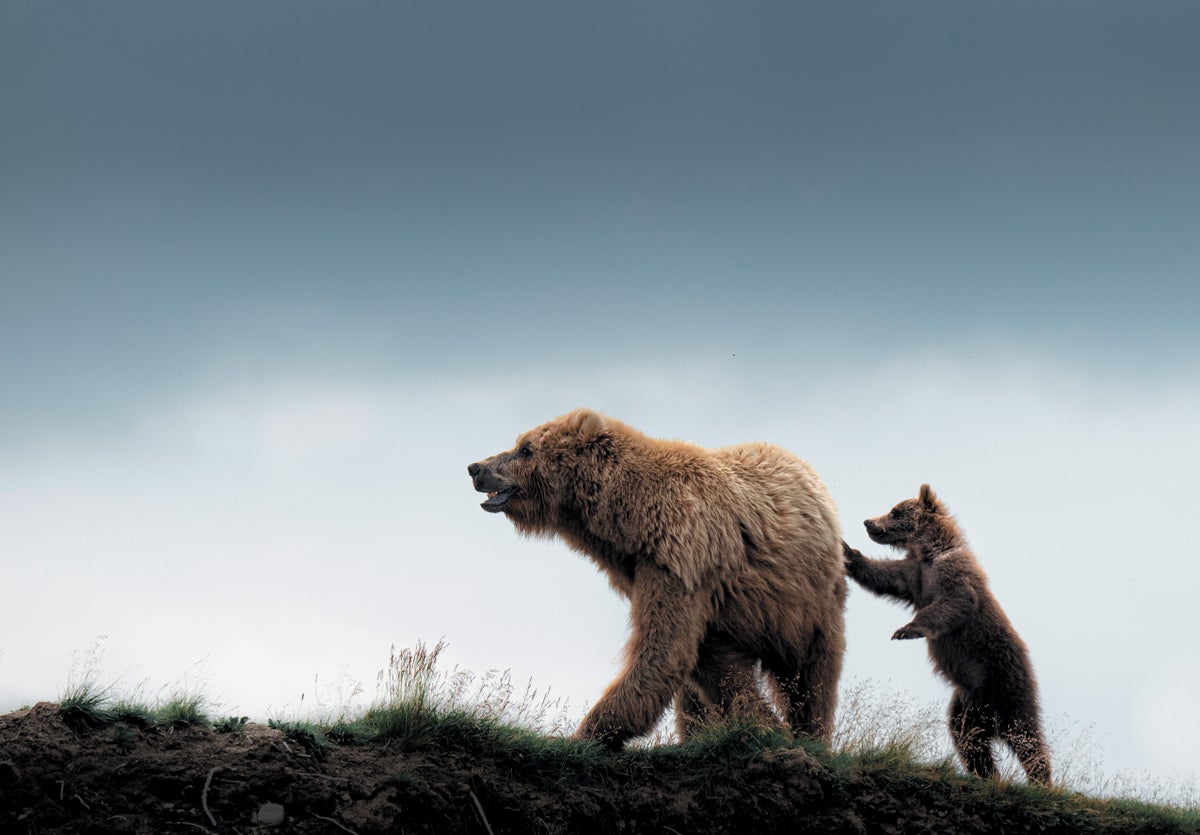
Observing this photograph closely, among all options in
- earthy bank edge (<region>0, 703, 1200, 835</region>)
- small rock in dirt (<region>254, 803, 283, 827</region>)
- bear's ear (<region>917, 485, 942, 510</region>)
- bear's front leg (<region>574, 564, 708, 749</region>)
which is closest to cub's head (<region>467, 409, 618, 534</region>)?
bear's front leg (<region>574, 564, 708, 749</region>)

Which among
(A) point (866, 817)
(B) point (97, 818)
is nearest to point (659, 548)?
(A) point (866, 817)

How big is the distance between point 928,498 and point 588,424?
3.50 meters

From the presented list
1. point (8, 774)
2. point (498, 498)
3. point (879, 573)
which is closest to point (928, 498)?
point (879, 573)

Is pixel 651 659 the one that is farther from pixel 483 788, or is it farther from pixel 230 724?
pixel 230 724

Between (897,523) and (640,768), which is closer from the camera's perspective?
(640,768)

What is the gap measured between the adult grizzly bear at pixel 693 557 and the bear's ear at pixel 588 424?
0.04 feet

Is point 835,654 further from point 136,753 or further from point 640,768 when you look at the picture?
point 136,753

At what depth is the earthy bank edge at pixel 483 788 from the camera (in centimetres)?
662

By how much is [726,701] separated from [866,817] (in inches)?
56.4

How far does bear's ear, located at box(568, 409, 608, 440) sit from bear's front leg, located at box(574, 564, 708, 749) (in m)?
1.33

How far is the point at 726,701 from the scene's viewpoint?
9102 mm

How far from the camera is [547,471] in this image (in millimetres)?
9562

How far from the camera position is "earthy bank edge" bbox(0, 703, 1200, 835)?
21.7 feet

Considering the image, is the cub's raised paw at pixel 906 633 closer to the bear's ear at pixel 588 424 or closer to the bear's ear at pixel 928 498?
the bear's ear at pixel 928 498
